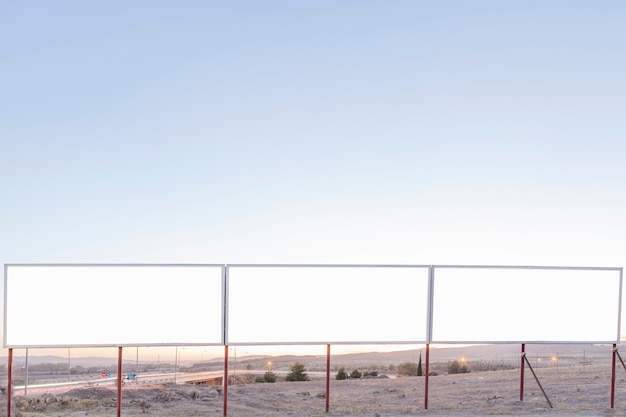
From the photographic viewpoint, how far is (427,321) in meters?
13.2

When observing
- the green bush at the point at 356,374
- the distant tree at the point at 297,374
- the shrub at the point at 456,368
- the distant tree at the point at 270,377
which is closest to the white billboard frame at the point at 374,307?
the distant tree at the point at 297,374

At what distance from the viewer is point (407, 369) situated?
1348 inches

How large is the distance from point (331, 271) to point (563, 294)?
455 cm

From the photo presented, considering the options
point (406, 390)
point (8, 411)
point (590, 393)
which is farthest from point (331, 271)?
point (406, 390)

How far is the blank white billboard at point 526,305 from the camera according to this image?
13281 millimetres

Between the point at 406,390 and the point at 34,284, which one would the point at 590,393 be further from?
the point at 34,284

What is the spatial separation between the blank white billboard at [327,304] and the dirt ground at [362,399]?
4.96 ft

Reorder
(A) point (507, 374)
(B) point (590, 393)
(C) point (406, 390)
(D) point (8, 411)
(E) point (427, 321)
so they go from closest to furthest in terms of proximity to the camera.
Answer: (D) point (8, 411) < (E) point (427, 321) < (B) point (590, 393) < (C) point (406, 390) < (A) point (507, 374)

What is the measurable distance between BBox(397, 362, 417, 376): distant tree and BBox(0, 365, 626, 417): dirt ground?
9038 millimetres

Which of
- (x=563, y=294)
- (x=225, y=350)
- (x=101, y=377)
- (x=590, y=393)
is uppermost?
(x=563, y=294)

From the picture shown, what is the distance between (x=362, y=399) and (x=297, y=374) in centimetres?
1012

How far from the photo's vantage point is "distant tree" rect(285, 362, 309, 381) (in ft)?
90.7

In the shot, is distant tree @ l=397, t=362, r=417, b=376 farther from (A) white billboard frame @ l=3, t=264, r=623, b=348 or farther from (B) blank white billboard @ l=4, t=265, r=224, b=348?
(B) blank white billboard @ l=4, t=265, r=224, b=348

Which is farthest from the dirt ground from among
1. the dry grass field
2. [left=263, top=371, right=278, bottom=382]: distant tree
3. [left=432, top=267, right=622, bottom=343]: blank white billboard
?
[left=263, top=371, right=278, bottom=382]: distant tree
